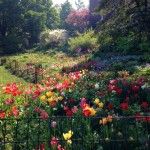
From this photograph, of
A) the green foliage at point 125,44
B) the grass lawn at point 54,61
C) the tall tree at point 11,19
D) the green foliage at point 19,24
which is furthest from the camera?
the tall tree at point 11,19

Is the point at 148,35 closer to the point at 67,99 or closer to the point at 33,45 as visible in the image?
the point at 67,99

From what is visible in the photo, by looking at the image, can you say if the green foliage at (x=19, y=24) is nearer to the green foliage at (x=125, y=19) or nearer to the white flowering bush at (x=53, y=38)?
the white flowering bush at (x=53, y=38)

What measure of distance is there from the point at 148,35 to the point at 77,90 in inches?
255

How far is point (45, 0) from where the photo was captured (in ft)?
189

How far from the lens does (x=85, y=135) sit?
7328 mm

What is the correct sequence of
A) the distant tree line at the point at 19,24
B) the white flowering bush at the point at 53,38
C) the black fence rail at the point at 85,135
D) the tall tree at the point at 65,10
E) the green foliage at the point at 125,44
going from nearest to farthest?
the black fence rail at the point at 85,135 < the green foliage at the point at 125,44 < the white flowering bush at the point at 53,38 < the distant tree line at the point at 19,24 < the tall tree at the point at 65,10

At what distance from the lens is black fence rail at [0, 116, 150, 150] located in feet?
22.2

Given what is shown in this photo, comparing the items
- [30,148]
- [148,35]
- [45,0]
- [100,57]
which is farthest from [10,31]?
[30,148]

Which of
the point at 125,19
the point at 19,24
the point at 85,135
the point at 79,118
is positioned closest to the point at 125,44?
the point at 125,19

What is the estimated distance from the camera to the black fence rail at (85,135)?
6777 mm

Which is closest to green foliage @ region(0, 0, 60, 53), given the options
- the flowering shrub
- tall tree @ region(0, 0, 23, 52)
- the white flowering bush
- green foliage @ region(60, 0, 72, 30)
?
tall tree @ region(0, 0, 23, 52)

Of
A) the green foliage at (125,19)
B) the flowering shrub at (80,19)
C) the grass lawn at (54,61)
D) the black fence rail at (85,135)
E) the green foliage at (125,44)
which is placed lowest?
the grass lawn at (54,61)

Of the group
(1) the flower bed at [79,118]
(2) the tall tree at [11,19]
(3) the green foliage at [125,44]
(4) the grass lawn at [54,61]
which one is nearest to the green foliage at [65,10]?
(2) the tall tree at [11,19]

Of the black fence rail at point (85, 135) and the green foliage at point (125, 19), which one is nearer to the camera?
the black fence rail at point (85, 135)
